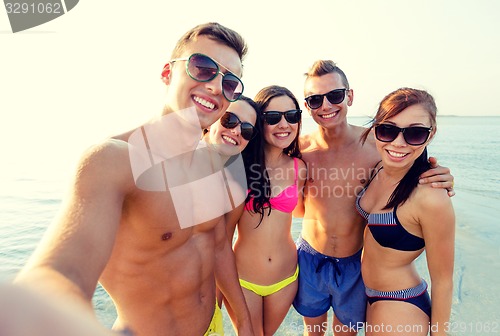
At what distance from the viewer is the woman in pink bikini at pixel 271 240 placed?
3.07 metres

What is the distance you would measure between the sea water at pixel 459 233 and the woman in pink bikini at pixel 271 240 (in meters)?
1.33

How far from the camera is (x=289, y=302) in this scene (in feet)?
10.5

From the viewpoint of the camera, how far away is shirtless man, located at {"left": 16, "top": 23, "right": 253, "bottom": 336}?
5.00ft

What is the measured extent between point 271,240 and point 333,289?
91 centimetres

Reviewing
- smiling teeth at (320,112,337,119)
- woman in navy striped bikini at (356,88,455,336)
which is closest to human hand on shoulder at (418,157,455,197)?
woman in navy striped bikini at (356,88,455,336)

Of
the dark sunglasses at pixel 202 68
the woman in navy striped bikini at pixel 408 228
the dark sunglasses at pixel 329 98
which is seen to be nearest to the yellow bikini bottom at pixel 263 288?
the woman in navy striped bikini at pixel 408 228

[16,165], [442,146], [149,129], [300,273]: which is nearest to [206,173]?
[149,129]

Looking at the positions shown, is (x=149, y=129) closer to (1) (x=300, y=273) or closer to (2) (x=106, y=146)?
(2) (x=106, y=146)

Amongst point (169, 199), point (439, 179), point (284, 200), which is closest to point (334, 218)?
point (284, 200)

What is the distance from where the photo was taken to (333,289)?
321cm

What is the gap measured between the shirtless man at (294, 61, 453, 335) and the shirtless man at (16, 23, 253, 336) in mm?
1350

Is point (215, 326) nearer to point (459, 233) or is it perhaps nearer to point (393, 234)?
point (393, 234)

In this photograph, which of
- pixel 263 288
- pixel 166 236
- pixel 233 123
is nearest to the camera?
pixel 166 236

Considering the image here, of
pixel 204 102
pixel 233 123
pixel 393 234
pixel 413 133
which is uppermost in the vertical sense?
pixel 204 102
